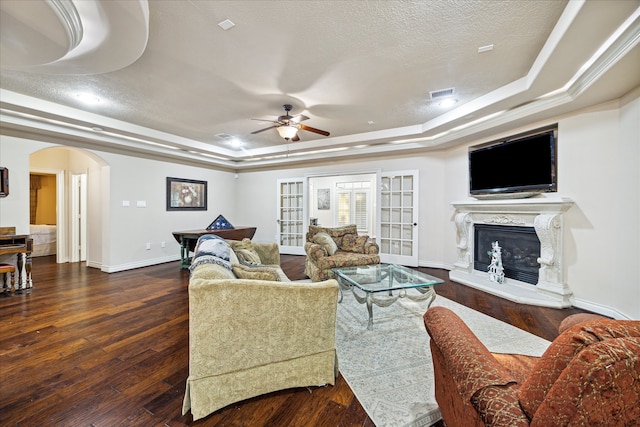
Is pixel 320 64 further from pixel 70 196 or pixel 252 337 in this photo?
pixel 70 196

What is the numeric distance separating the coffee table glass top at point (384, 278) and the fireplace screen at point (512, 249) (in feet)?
5.52

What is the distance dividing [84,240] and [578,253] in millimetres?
8435

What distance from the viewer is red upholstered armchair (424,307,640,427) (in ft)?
1.95

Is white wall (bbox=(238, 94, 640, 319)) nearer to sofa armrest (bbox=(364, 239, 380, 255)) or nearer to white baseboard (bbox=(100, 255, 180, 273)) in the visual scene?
sofa armrest (bbox=(364, 239, 380, 255))

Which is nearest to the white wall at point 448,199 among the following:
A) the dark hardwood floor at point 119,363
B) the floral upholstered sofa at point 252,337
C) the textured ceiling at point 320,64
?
the textured ceiling at point 320,64

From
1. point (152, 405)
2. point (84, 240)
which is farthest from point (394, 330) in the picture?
point (84, 240)

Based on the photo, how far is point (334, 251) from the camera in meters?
4.01

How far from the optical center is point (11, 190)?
3703 millimetres

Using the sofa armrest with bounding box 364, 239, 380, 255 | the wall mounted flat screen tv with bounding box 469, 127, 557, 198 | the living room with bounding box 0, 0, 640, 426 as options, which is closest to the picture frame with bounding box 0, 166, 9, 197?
the living room with bounding box 0, 0, 640, 426

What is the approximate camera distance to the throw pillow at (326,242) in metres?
3.95

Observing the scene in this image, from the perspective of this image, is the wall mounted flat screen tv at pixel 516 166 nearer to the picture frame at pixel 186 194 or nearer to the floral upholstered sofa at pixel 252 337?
the floral upholstered sofa at pixel 252 337

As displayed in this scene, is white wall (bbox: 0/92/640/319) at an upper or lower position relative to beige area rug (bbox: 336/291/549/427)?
upper

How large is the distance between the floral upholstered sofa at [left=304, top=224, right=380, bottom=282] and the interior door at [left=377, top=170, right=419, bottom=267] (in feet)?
4.46

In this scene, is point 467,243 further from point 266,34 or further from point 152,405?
point 152,405
